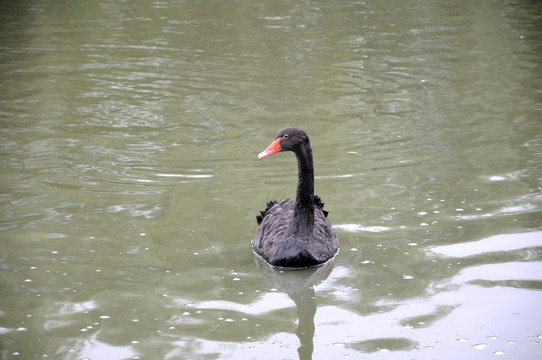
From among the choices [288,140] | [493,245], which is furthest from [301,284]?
[493,245]

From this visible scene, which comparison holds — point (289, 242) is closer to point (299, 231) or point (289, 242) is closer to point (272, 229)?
point (299, 231)

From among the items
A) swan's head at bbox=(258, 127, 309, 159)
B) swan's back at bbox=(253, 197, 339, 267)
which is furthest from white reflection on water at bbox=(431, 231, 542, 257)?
swan's head at bbox=(258, 127, 309, 159)

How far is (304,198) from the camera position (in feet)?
19.6

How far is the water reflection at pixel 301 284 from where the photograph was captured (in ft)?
16.9

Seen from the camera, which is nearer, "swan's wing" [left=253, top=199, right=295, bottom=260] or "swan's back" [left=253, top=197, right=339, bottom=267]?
"swan's back" [left=253, top=197, right=339, bottom=267]

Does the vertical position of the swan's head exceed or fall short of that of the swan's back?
it exceeds it

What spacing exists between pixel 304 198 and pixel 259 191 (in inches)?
63.3

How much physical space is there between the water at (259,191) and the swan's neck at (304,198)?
362 millimetres

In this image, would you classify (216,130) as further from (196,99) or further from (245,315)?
(245,315)

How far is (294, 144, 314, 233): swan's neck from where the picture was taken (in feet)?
19.5

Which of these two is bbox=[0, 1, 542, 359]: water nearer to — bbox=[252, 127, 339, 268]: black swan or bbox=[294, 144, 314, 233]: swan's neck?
bbox=[252, 127, 339, 268]: black swan

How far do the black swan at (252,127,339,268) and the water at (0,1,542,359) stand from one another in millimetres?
129

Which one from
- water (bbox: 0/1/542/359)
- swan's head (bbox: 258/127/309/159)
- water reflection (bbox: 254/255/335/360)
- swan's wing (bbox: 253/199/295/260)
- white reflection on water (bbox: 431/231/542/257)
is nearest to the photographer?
water (bbox: 0/1/542/359)

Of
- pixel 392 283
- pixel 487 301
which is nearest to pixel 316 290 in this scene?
pixel 392 283
